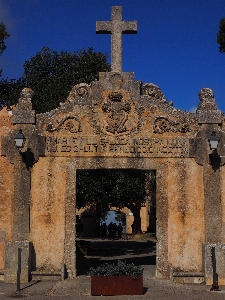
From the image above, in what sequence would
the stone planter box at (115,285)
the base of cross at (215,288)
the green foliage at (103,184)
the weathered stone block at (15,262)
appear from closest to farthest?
the stone planter box at (115,285) < the base of cross at (215,288) < the weathered stone block at (15,262) < the green foliage at (103,184)

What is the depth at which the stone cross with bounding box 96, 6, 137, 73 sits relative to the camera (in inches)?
458

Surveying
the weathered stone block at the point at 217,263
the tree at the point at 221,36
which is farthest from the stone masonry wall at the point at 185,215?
the tree at the point at 221,36

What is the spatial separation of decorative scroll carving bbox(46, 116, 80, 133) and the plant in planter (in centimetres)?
372

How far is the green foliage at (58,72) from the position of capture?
66.6ft

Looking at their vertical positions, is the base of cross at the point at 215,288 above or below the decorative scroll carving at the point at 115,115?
below

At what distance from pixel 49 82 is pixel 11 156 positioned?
10.7m

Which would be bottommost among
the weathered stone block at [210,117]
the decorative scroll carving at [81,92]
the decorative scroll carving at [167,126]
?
the decorative scroll carving at [167,126]

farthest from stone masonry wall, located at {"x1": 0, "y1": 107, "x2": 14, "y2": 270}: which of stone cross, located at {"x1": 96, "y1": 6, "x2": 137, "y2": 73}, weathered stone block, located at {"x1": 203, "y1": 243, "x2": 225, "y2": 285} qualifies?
weathered stone block, located at {"x1": 203, "y1": 243, "x2": 225, "y2": 285}

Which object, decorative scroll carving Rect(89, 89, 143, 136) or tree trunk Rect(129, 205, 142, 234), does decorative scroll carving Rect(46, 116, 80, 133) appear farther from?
tree trunk Rect(129, 205, 142, 234)

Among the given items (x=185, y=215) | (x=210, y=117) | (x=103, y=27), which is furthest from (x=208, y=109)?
(x=103, y=27)

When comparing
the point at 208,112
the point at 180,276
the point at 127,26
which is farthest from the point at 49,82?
the point at 180,276

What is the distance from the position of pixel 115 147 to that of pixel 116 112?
91 centimetres

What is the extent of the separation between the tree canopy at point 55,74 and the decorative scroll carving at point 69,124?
8587 mm

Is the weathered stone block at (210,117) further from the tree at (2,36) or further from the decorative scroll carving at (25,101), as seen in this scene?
the tree at (2,36)
